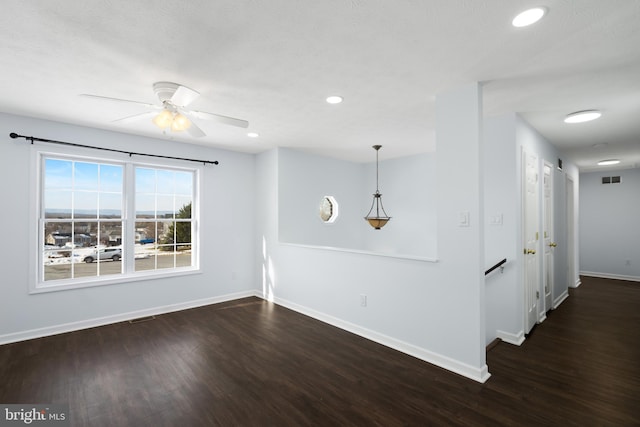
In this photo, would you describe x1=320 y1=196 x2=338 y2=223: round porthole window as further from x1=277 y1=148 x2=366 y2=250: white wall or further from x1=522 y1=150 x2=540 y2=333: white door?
x1=522 y1=150 x2=540 y2=333: white door

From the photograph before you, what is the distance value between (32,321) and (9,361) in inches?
26.6

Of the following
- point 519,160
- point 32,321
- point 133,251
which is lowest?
point 32,321

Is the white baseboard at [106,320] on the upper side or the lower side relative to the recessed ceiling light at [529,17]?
lower

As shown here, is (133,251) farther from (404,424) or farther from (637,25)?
(637,25)

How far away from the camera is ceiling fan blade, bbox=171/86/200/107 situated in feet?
7.32

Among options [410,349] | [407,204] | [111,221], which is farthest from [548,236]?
[111,221]

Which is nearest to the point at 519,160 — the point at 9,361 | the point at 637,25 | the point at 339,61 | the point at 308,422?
the point at 637,25

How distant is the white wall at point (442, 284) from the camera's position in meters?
2.55

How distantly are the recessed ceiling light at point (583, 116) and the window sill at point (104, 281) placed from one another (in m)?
5.37

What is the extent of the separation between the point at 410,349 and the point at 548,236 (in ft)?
9.42

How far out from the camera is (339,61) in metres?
2.18

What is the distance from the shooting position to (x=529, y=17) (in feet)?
5.47

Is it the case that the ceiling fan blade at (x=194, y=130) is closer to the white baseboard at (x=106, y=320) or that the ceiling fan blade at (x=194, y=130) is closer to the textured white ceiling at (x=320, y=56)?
the textured white ceiling at (x=320, y=56)

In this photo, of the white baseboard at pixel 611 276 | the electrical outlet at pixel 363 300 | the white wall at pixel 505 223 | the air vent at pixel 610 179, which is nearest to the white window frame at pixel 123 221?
the electrical outlet at pixel 363 300
